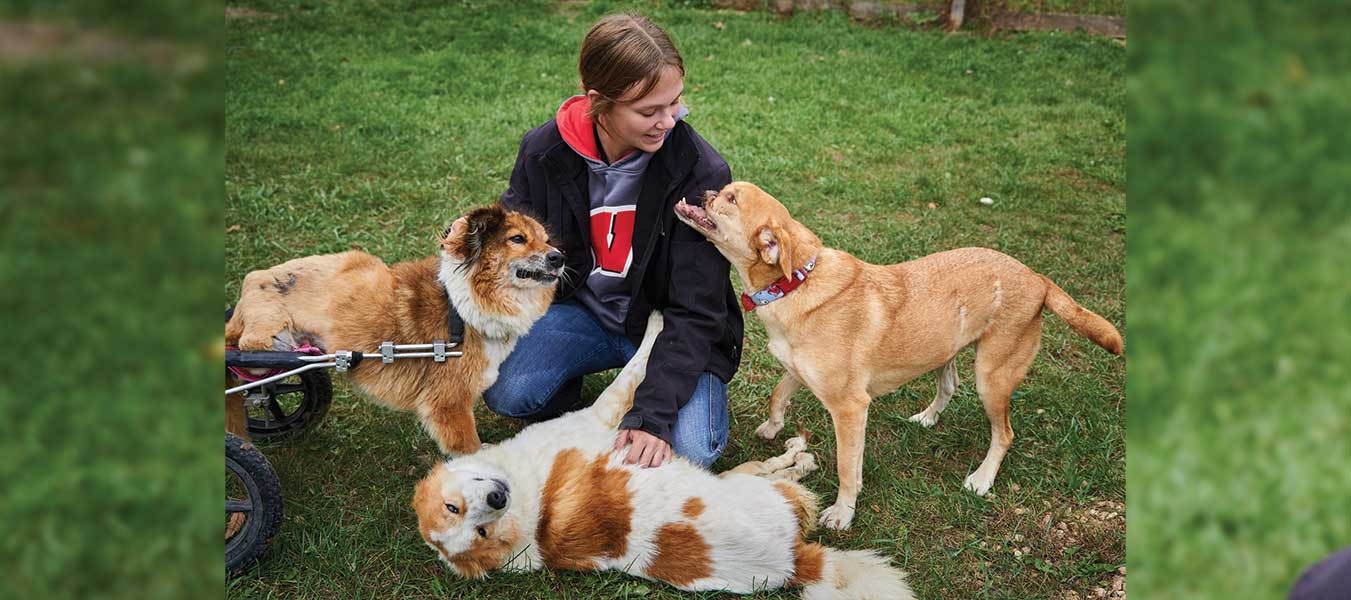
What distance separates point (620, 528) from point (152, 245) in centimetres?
208

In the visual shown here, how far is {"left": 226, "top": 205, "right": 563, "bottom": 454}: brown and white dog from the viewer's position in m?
2.88

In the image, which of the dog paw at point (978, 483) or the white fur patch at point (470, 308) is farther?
the dog paw at point (978, 483)

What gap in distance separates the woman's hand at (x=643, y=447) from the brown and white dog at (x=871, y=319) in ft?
2.02

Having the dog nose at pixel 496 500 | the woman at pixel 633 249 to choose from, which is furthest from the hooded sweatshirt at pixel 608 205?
the dog nose at pixel 496 500

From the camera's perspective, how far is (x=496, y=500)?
267cm

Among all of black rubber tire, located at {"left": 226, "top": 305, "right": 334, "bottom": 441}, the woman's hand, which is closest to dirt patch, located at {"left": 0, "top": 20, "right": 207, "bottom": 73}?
the woman's hand


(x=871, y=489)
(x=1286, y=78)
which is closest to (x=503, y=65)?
(x=871, y=489)

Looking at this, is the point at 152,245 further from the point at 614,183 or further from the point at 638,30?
the point at 614,183

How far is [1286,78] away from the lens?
1.30 meters

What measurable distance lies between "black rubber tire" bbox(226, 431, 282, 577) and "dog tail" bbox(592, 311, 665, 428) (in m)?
1.12

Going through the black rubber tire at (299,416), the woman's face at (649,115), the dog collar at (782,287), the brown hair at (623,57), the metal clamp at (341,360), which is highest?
the brown hair at (623,57)

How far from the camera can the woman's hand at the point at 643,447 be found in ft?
9.78

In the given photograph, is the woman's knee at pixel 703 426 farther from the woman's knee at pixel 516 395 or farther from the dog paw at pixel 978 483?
the dog paw at pixel 978 483

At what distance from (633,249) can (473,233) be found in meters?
0.61
